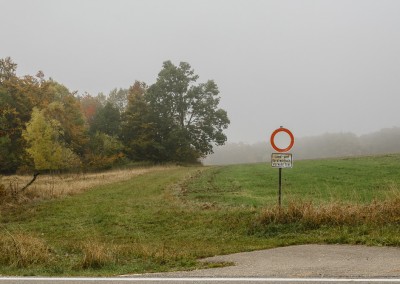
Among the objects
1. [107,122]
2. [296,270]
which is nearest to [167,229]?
[296,270]

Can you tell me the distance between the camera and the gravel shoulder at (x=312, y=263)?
22.9 ft

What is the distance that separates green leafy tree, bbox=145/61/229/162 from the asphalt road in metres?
60.7

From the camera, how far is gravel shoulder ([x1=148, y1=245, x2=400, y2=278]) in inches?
275

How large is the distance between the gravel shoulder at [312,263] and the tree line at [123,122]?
50.1 metres

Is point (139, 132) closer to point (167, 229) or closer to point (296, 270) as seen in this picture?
point (167, 229)

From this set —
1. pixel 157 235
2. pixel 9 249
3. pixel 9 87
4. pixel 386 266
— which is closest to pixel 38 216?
pixel 157 235

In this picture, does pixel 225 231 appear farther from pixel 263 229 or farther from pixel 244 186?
pixel 244 186

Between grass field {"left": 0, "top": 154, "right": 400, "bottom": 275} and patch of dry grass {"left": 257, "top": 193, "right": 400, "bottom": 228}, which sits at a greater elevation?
patch of dry grass {"left": 257, "top": 193, "right": 400, "bottom": 228}

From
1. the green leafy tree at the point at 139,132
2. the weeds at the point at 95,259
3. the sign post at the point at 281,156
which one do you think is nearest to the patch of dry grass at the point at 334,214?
the sign post at the point at 281,156

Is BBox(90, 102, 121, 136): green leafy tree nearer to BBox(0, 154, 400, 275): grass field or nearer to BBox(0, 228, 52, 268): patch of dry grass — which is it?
BBox(0, 154, 400, 275): grass field

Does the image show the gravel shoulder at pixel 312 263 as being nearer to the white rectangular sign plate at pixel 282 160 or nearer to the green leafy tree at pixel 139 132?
the white rectangular sign plate at pixel 282 160

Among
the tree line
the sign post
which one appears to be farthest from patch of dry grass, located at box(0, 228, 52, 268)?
the tree line

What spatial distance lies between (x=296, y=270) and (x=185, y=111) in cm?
6682

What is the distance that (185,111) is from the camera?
73500 millimetres
